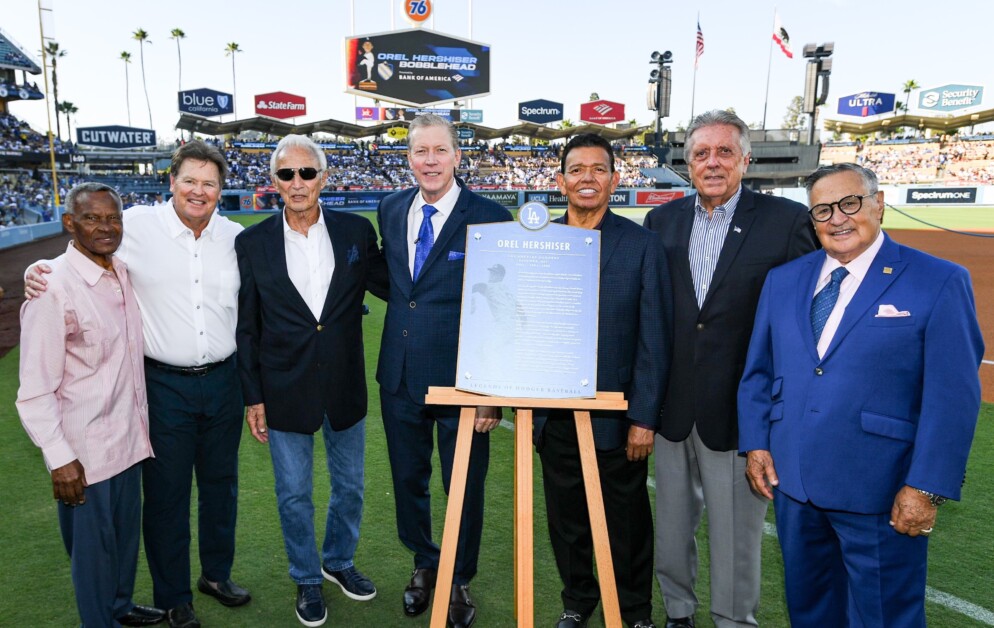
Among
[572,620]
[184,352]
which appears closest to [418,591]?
[572,620]

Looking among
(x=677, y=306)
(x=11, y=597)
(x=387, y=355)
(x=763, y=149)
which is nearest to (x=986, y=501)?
(x=677, y=306)

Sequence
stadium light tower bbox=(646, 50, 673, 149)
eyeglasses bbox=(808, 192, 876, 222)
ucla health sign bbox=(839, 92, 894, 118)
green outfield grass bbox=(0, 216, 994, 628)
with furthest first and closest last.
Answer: ucla health sign bbox=(839, 92, 894, 118) → stadium light tower bbox=(646, 50, 673, 149) → green outfield grass bbox=(0, 216, 994, 628) → eyeglasses bbox=(808, 192, 876, 222)

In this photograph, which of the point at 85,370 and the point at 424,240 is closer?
the point at 85,370

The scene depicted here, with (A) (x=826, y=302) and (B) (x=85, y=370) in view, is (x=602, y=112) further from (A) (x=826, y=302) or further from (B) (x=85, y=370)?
(B) (x=85, y=370)

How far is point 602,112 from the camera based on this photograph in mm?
70125

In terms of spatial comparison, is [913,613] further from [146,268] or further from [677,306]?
[146,268]

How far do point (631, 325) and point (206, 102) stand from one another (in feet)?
217

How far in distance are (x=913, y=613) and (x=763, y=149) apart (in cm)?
5642

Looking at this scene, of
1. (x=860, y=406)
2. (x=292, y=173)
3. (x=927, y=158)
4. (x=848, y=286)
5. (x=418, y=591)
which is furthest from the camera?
(x=927, y=158)

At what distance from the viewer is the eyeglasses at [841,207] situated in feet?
8.79

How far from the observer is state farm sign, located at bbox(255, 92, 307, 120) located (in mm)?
61719

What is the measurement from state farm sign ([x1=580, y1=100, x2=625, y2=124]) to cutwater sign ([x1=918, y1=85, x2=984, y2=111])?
36.6 meters

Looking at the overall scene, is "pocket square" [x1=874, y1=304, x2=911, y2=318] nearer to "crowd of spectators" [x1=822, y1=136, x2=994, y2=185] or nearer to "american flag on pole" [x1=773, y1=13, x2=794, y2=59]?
"american flag on pole" [x1=773, y1=13, x2=794, y2=59]

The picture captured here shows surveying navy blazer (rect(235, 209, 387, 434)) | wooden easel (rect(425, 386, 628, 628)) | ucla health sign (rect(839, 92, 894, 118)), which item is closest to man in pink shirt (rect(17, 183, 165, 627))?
navy blazer (rect(235, 209, 387, 434))
